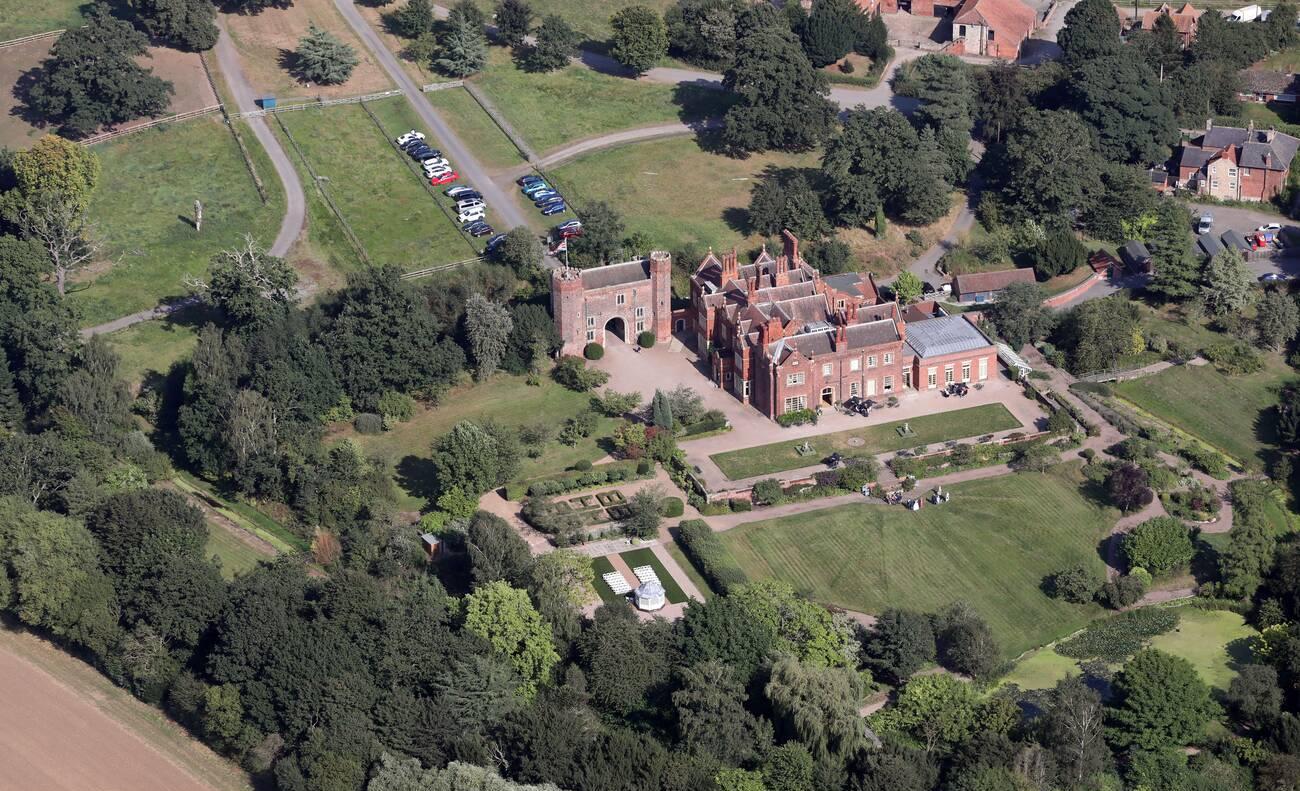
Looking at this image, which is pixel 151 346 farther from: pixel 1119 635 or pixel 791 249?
pixel 1119 635

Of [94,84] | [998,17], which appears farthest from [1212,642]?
[94,84]

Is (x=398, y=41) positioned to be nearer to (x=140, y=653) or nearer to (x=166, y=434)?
(x=166, y=434)

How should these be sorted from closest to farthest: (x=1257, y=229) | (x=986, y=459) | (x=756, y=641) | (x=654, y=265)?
(x=756, y=641) < (x=986, y=459) < (x=654, y=265) < (x=1257, y=229)

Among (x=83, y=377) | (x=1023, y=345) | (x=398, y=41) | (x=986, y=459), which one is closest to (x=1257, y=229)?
(x=1023, y=345)

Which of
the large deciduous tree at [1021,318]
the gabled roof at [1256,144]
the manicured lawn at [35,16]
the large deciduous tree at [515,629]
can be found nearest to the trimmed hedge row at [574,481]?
the large deciduous tree at [515,629]

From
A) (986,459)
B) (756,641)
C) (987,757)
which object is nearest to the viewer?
(987,757)

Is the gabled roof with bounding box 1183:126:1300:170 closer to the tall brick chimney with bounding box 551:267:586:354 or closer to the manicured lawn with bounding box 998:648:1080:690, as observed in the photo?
the tall brick chimney with bounding box 551:267:586:354
